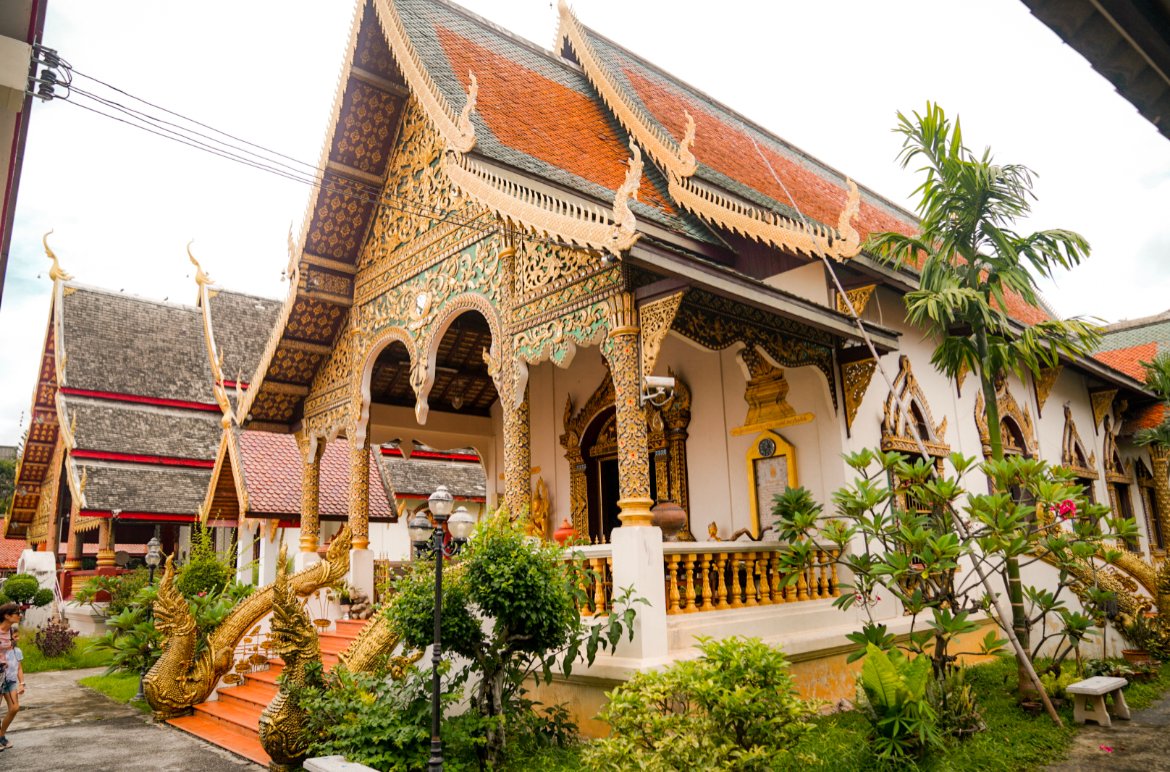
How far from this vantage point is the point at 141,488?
16.8m

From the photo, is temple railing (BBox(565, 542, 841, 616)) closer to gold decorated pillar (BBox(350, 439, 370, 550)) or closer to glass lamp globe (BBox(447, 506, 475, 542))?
glass lamp globe (BBox(447, 506, 475, 542))

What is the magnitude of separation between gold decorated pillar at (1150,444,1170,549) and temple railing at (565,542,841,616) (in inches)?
365

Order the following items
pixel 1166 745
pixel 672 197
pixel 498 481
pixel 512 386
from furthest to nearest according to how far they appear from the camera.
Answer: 1. pixel 498 481
2. pixel 672 197
3. pixel 512 386
4. pixel 1166 745

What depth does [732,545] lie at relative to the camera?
6.41m

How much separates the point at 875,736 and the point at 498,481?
7.40 meters

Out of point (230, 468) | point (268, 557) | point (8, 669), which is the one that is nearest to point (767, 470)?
point (8, 669)

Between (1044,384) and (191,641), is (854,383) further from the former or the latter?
(191,641)

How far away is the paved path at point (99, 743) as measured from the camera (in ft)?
20.1

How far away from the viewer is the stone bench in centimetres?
590

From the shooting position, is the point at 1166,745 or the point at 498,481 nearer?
the point at 1166,745

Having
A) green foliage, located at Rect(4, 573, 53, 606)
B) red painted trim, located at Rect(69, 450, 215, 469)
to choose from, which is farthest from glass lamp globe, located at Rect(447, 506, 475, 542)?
green foliage, located at Rect(4, 573, 53, 606)

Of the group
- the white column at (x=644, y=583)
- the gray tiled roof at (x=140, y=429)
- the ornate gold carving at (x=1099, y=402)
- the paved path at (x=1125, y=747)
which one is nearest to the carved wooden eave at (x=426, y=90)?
the white column at (x=644, y=583)

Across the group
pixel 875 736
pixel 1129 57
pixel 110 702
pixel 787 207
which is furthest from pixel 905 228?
pixel 110 702

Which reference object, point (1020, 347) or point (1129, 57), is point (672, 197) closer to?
point (1020, 347)
